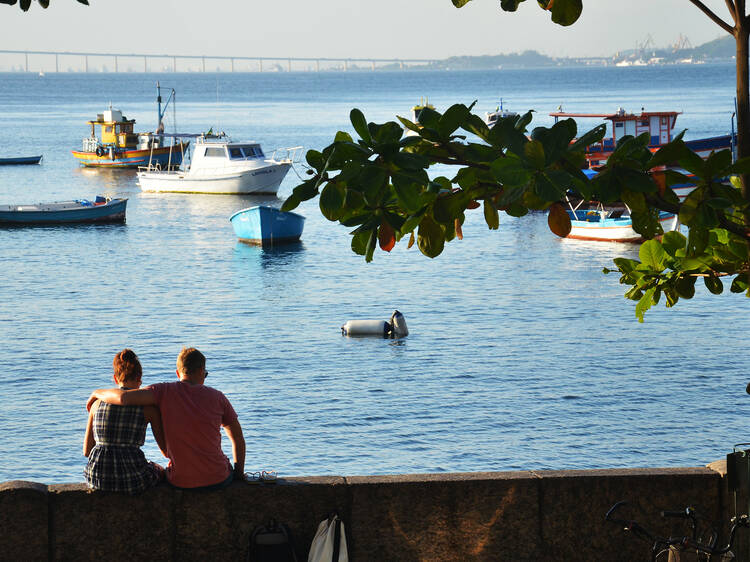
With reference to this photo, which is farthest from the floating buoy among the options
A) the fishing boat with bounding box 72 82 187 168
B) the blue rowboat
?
the fishing boat with bounding box 72 82 187 168

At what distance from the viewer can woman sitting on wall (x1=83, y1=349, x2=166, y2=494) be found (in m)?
6.45

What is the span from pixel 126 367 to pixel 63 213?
1649 inches

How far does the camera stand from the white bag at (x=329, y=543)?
20.8 feet

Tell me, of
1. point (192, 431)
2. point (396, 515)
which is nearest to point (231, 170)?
point (192, 431)

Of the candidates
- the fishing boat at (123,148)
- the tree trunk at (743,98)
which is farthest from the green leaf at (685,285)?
the fishing boat at (123,148)

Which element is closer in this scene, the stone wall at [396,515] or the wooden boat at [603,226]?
the stone wall at [396,515]

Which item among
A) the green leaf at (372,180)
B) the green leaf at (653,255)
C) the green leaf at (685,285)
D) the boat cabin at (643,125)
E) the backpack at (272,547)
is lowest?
the backpack at (272,547)

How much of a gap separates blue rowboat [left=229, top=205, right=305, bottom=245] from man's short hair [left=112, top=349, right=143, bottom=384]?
34304 mm

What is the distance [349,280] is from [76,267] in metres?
9.84

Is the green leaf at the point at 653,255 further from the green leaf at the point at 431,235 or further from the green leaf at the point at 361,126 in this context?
the green leaf at the point at 361,126

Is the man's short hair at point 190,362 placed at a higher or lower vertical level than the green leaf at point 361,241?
lower

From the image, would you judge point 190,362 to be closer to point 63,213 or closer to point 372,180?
point 372,180

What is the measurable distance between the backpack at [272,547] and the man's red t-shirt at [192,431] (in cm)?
44

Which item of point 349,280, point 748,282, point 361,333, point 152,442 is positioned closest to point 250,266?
point 349,280
